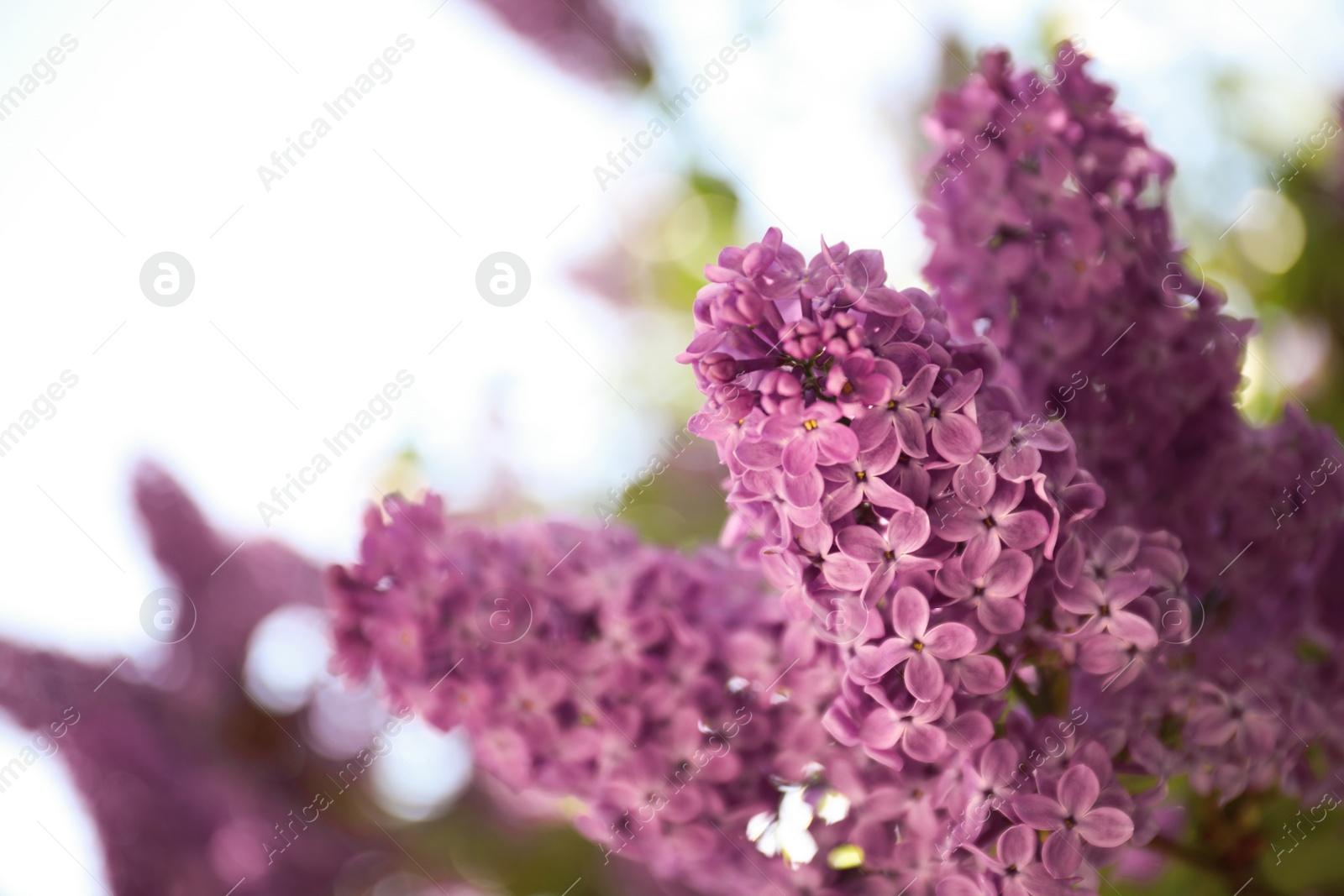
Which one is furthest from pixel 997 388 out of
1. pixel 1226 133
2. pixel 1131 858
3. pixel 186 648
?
pixel 186 648

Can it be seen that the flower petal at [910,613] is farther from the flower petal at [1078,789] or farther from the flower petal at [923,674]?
the flower petal at [1078,789]

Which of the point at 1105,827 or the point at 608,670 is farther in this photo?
the point at 608,670

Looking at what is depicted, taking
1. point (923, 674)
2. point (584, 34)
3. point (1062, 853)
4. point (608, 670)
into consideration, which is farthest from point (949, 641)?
point (584, 34)

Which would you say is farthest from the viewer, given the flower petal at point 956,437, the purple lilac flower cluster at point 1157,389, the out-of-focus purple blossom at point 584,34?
the out-of-focus purple blossom at point 584,34

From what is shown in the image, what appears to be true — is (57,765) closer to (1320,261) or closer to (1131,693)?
(1131,693)

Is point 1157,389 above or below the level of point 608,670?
above

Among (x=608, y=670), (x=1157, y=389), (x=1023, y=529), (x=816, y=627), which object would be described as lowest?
(x=608, y=670)

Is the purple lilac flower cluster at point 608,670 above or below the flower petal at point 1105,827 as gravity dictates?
below

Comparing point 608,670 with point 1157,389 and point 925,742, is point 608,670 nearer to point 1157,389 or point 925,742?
point 925,742

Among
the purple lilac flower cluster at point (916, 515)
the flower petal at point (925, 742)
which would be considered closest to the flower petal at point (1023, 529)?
the purple lilac flower cluster at point (916, 515)
